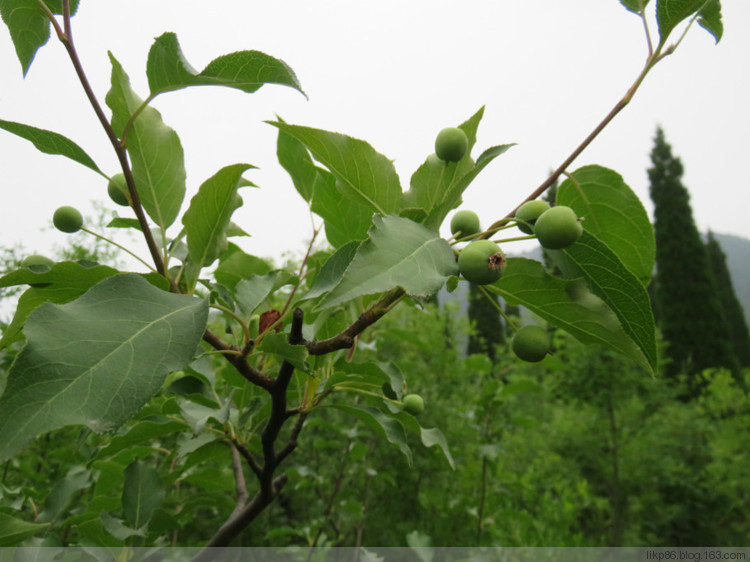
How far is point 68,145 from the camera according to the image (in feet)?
2.89

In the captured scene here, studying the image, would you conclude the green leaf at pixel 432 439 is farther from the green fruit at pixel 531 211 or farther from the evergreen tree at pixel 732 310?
the evergreen tree at pixel 732 310

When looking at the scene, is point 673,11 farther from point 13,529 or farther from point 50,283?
point 13,529

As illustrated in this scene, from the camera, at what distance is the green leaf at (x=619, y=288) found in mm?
722

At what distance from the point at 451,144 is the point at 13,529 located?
118 centimetres

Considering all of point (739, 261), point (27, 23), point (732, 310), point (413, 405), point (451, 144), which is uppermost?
point (739, 261)

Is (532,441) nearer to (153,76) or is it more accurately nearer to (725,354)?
(153,76)

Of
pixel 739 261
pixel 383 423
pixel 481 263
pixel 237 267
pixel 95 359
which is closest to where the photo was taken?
pixel 95 359

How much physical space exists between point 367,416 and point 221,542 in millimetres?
456

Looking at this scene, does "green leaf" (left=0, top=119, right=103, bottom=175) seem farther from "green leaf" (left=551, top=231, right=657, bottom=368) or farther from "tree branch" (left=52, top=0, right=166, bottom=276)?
"green leaf" (left=551, top=231, right=657, bottom=368)

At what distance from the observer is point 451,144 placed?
90 centimetres

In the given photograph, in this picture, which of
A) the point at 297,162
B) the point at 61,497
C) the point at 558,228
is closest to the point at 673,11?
the point at 558,228

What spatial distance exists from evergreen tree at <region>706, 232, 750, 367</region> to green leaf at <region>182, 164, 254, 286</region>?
26.5m

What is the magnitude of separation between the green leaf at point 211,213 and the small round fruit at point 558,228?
0.49m

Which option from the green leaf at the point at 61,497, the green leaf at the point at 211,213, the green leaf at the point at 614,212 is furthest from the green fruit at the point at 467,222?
the green leaf at the point at 61,497
